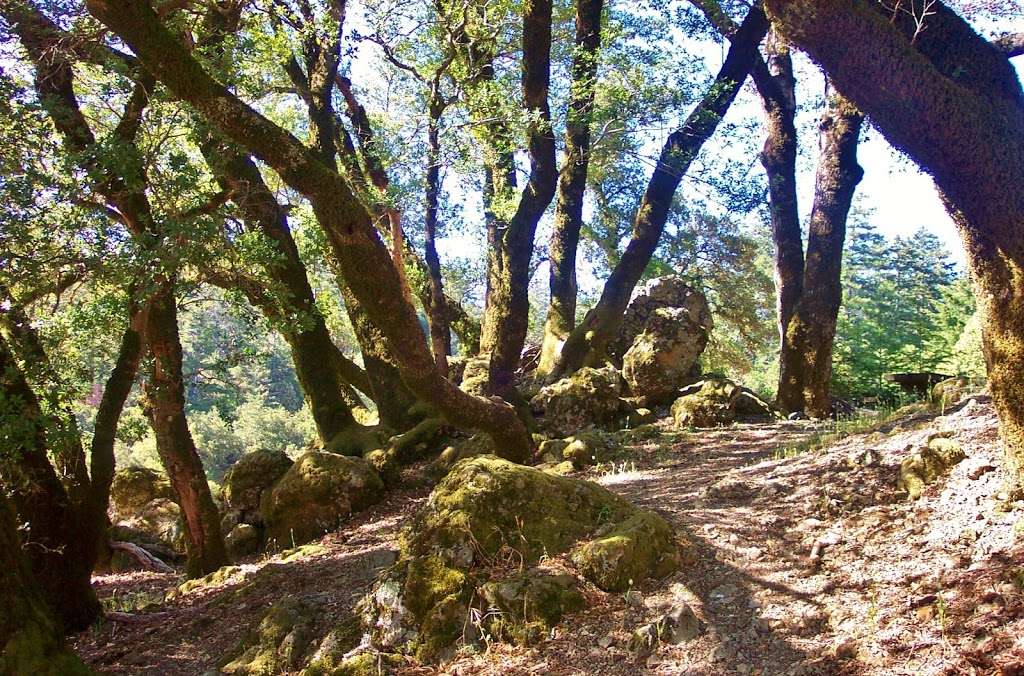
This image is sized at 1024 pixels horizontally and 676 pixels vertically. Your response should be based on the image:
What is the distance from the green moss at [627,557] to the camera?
452cm

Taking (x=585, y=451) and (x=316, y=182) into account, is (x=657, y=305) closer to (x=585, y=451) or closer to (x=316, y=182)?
(x=585, y=451)

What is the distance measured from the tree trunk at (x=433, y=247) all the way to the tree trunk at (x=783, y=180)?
558 cm

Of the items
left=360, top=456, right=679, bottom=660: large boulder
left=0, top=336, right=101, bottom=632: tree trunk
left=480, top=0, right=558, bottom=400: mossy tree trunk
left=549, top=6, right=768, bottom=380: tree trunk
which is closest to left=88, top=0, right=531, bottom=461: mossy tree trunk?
left=360, top=456, right=679, bottom=660: large boulder

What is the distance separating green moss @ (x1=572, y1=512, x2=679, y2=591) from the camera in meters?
4.52

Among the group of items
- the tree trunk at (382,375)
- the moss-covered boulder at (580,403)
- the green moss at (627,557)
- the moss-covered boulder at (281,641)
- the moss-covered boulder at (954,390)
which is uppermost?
the tree trunk at (382,375)

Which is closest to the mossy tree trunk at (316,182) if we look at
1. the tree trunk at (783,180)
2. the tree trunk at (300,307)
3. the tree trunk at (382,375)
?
the tree trunk at (300,307)

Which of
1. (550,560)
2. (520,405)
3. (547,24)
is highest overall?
(547,24)

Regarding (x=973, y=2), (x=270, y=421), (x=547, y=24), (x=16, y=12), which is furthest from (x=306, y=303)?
(x=270, y=421)

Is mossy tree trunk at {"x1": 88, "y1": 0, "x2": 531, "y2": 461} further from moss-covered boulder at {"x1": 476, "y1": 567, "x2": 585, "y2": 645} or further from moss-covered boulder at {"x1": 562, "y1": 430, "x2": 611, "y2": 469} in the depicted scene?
moss-covered boulder at {"x1": 476, "y1": 567, "x2": 585, "y2": 645}

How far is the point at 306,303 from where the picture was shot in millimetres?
9945

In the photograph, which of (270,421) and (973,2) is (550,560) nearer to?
(973,2)

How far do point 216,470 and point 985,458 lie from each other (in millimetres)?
45802

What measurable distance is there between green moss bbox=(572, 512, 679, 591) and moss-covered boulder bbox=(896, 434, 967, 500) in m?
1.59

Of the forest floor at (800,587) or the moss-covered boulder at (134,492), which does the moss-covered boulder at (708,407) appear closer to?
the forest floor at (800,587)
